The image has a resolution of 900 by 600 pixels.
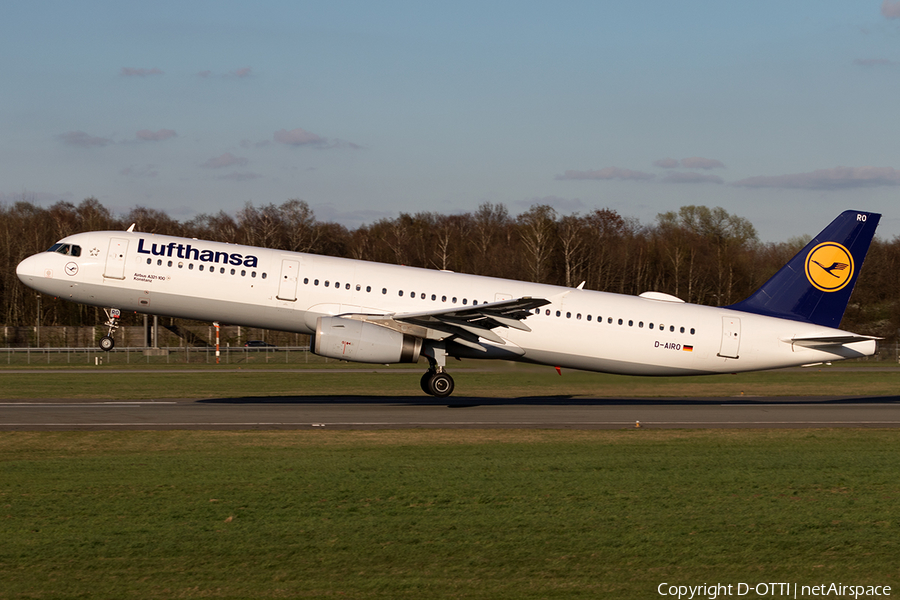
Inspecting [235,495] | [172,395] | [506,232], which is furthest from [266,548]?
[506,232]

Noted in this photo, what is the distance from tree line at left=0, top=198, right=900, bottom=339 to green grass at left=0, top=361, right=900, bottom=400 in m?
39.5

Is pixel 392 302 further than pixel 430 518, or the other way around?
pixel 392 302

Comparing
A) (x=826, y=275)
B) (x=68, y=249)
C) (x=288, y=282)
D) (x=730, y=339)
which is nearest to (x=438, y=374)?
(x=288, y=282)

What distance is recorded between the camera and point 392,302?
27250 millimetres

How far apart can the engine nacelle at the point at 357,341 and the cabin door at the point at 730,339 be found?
11290 mm

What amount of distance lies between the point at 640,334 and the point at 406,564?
20643mm

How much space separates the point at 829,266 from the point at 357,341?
17155 mm

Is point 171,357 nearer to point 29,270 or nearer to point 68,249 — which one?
point 29,270

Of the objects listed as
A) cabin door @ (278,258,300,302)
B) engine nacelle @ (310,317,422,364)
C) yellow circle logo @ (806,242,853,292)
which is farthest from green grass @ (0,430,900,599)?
yellow circle logo @ (806,242,853,292)

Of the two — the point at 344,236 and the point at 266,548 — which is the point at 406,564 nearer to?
the point at 266,548

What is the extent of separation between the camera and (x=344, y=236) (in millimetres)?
106875

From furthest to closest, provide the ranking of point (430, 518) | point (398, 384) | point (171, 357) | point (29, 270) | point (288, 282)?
point (171, 357) < point (398, 384) < point (29, 270) < point (288, 282) < point (430, 518)

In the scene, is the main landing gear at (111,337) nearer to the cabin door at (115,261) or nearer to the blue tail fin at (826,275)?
the cabin door at (115,261)


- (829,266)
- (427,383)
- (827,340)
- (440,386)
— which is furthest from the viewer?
(829,266)
